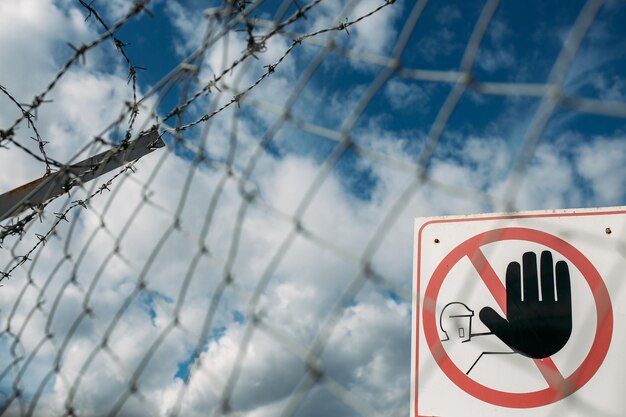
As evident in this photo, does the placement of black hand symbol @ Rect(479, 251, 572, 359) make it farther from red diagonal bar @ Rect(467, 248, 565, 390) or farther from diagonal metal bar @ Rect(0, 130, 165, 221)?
diagonal metal bar @ Rect(0, 130, 165, 221)

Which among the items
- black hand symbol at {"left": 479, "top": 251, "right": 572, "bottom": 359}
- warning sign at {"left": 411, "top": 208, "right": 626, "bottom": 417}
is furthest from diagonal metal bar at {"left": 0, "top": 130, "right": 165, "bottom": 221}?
black hand symbol at {"left": 479, "top": 251, "right": 572, "bottom": 359}

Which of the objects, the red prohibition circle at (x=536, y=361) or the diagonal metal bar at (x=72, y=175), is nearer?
the diagonal metal bar at (x=72, y=175)

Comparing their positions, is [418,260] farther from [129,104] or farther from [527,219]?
[129,104]

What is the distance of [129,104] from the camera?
165cm

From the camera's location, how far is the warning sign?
1.98 metres

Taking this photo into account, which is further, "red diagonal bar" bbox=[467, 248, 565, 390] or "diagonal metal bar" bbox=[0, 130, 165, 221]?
"red diagonal bar" bbox=[467, 248, 565, 390]

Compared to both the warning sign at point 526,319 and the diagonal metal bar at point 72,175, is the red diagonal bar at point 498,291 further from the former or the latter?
the diagonal metal bar at point 72,175

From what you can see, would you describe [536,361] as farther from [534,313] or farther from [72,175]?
[72,175]

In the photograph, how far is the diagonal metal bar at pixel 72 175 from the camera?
1.74 metres

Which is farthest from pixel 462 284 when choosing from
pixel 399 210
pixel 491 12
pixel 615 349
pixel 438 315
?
pixel 491 12

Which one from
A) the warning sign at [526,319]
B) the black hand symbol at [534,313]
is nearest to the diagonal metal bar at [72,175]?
the warning sign at [526,319]

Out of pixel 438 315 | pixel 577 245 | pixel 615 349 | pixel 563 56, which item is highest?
pixel 577 245

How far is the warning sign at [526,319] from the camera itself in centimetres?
198

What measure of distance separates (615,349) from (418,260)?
28.6 inches
